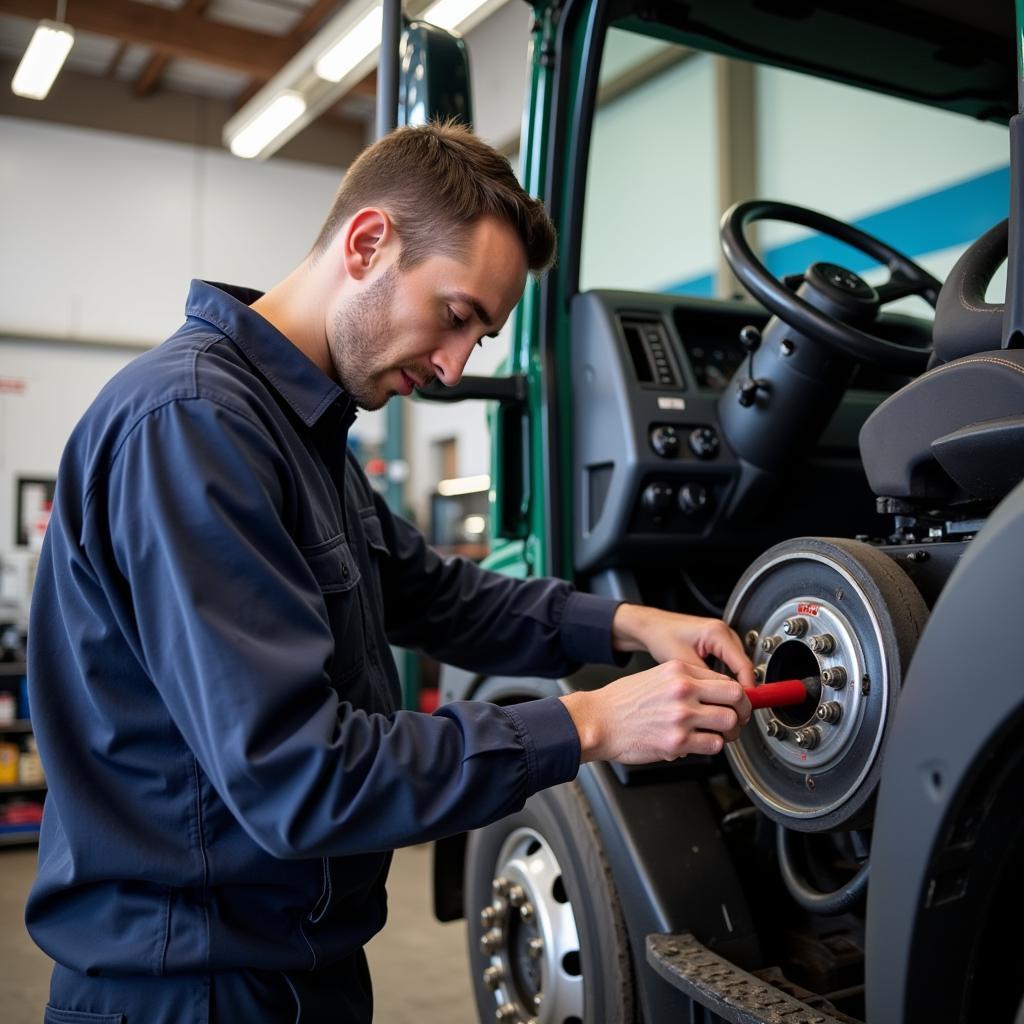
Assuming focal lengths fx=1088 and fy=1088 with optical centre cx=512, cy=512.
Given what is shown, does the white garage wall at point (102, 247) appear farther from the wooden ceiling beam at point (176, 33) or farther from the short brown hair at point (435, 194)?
the short brown hair at point (435, 194)

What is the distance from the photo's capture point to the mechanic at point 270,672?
1145mm

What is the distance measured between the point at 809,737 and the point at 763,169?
520 cm

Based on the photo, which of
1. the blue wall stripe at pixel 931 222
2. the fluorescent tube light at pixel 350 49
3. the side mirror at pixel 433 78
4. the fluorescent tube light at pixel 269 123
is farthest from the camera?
the fluorescent tube light at pixel 269 123

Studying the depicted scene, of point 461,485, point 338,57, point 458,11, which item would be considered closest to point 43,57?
point 338,57

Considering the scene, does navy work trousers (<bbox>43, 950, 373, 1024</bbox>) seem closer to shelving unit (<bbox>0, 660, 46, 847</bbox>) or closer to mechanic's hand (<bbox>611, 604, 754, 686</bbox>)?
mechanic's hand (<bbox>611, 604, 754, 686</bbox>)

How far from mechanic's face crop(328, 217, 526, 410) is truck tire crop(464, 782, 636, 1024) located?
0.84 meters

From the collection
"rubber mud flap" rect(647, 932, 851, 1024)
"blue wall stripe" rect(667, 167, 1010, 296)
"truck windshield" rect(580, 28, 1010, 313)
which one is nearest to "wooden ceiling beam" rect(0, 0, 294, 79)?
"truck windshield" rect(580, 28, 1010, 313)

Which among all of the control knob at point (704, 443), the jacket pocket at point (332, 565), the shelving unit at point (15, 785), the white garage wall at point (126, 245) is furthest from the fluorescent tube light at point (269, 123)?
the jacket pocket at point (332, 565)

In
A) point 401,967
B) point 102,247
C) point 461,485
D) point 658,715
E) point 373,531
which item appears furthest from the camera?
point 102,247

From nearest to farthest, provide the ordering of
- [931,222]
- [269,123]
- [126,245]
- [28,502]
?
[931,222]
[269,123]
[28,502]
[126,245]

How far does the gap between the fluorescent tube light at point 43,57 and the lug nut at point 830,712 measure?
266 inches

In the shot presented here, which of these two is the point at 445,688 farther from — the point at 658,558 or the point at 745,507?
the point at 745,507

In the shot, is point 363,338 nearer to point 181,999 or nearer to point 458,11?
point 181,999

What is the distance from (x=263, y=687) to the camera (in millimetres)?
1115
